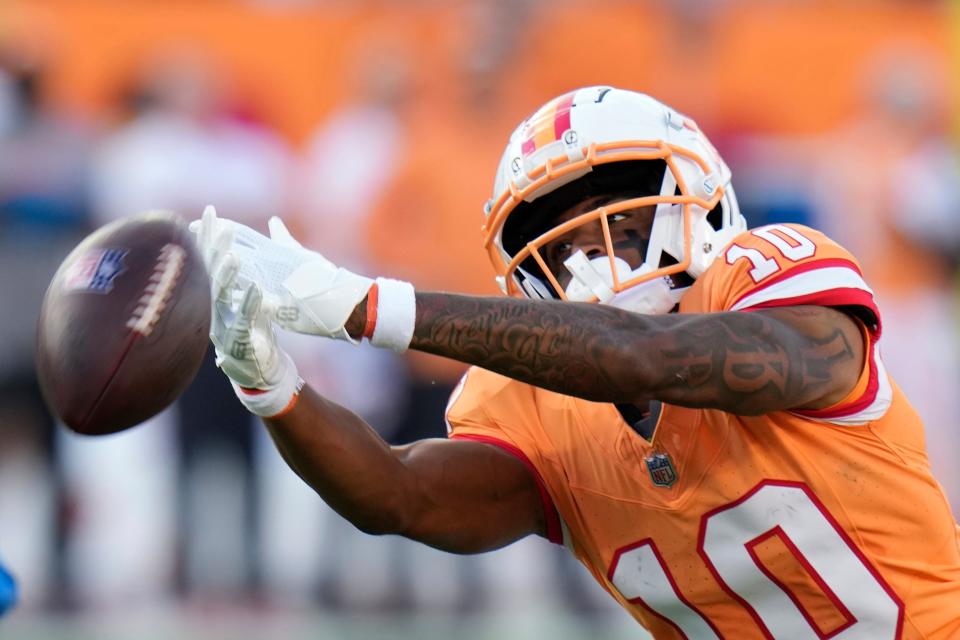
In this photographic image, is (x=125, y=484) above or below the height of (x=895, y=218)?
below

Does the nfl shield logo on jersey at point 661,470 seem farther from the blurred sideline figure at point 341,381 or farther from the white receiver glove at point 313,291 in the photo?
the blurred sideline figure at point 341,381

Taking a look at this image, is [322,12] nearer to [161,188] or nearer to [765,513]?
[161,188]

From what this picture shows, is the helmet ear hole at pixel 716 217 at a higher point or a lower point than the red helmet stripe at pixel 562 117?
lower

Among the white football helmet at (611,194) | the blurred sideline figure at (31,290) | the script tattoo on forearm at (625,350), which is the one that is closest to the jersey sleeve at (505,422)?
the white football helmet at (611,194)

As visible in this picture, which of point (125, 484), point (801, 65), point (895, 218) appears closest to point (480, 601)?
point (125, 484)

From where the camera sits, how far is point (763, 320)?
8.33ft

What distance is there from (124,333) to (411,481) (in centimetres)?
78

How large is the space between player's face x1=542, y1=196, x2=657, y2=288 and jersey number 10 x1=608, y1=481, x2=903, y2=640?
20.0 inches

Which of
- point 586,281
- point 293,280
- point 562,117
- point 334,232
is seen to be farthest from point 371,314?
point 334,232

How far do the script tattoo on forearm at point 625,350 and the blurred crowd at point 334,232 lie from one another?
3.64m

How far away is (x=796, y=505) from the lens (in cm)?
276

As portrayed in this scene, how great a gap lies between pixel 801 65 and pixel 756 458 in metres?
5.90

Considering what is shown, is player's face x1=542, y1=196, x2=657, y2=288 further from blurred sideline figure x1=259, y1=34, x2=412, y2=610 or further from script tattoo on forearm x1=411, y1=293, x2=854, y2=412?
blurred sideline figure x1=259, y1=34, x2=412, y2=610

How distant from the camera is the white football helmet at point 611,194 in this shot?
285cm
